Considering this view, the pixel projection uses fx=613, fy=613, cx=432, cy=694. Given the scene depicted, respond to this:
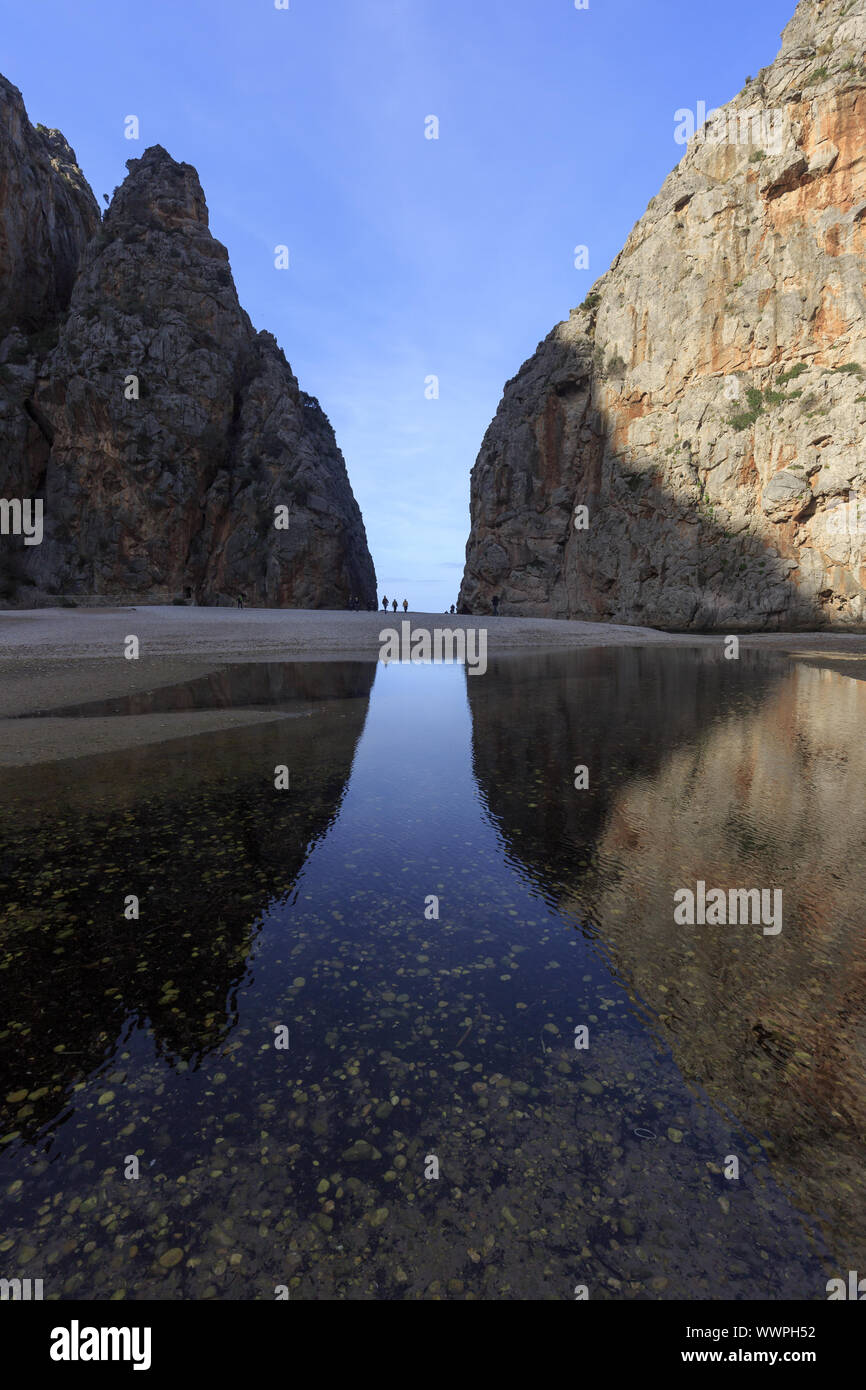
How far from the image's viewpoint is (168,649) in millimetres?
26562

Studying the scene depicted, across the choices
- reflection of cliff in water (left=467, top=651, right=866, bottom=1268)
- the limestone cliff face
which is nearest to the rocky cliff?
the limestone cliff face

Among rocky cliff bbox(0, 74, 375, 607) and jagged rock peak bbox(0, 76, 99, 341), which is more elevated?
jagged rock peak bbox(0, 76, 99, 341)

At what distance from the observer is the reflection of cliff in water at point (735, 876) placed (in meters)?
2.85

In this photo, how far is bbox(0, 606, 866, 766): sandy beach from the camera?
1126 centimetres

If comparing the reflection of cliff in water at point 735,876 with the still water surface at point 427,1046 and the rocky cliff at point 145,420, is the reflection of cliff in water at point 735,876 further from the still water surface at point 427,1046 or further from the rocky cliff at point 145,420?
the rocky cliff at point 145,420

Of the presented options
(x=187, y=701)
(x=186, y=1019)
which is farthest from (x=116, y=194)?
(x=186, y=1019)

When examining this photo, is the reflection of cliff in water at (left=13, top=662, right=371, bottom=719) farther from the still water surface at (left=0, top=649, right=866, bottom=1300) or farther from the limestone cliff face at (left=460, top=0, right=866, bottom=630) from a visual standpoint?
the limestone cliff face at (left=460, top=0, right=866, bottom=630)

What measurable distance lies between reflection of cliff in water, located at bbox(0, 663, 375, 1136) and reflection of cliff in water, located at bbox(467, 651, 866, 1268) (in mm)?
2446

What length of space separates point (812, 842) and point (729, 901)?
6.24ft

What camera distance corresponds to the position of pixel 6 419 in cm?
6353

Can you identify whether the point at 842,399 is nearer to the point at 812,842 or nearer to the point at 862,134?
the point at 862,134

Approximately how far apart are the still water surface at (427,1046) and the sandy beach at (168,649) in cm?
393

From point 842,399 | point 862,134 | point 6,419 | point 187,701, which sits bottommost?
point 187,701

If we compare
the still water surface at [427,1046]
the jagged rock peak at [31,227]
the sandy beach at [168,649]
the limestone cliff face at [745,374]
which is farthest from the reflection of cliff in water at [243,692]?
the jagged rock peak at [31,227]
